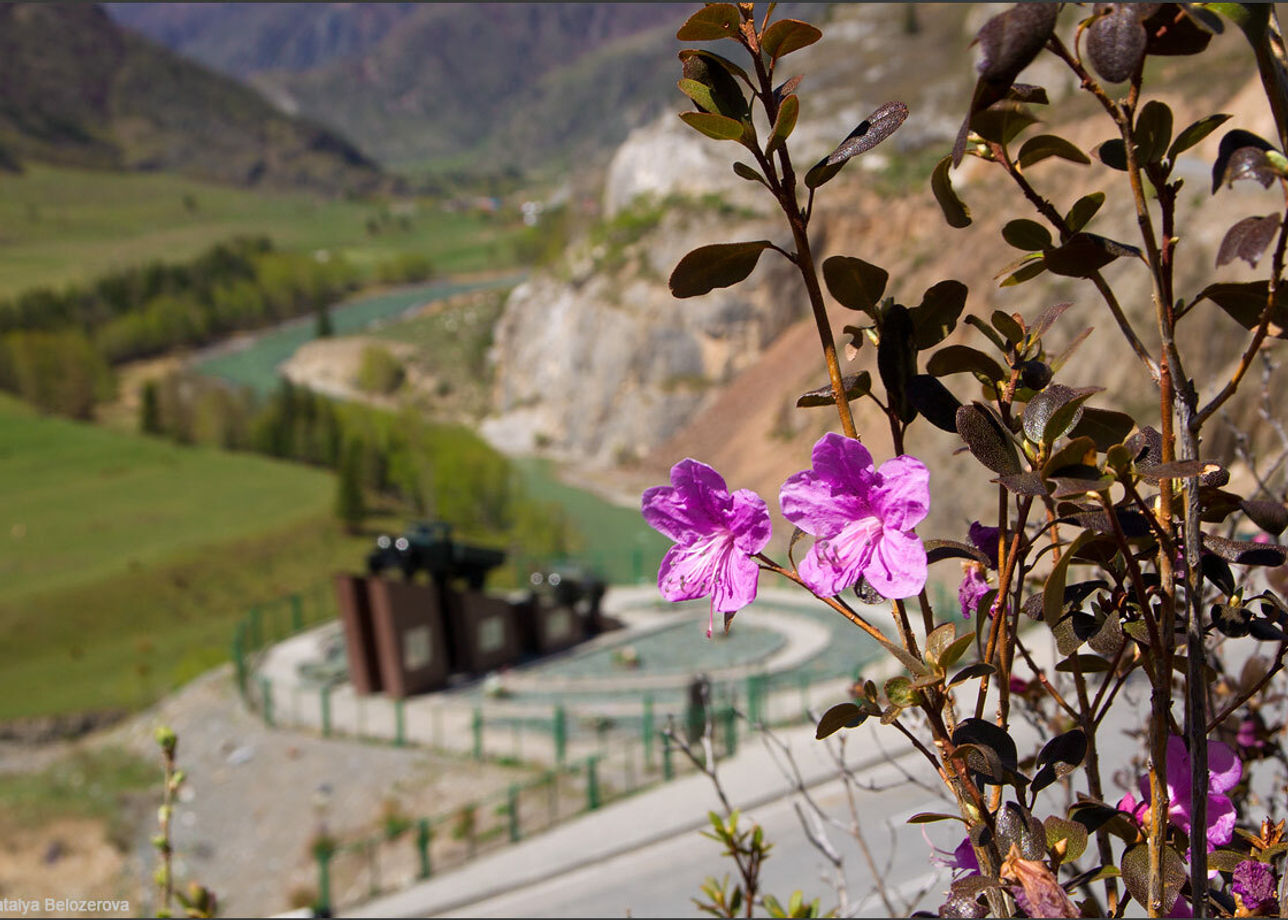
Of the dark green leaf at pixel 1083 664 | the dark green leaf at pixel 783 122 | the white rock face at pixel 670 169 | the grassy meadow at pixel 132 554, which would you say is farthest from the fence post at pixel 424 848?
the white rock face at pixel 670 169

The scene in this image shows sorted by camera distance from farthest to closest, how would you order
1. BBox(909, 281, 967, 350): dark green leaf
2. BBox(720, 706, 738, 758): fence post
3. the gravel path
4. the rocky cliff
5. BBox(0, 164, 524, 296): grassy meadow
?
BBox(0, 164, 524, 296): grassy meadow < the rocky cliff < the gravel path < BBox(720, 706, 738, 758): fence post < BBox(909, 281, 967, 350): dark green leaf

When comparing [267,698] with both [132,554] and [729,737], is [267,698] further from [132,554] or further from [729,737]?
[132,554]

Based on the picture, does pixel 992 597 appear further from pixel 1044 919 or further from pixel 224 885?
pixel 224 885

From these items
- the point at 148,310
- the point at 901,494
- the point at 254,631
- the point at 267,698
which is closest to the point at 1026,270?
the point at 901,494

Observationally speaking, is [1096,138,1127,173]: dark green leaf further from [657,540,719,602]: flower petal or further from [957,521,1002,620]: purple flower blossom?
[657,540,719,602]: flower petal

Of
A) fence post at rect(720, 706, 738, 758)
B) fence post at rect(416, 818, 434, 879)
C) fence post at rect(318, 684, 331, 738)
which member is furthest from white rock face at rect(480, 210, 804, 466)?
fence post at rect(416, 818, 434, 879)

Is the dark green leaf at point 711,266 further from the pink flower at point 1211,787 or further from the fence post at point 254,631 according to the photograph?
the fence post at point 254,631
